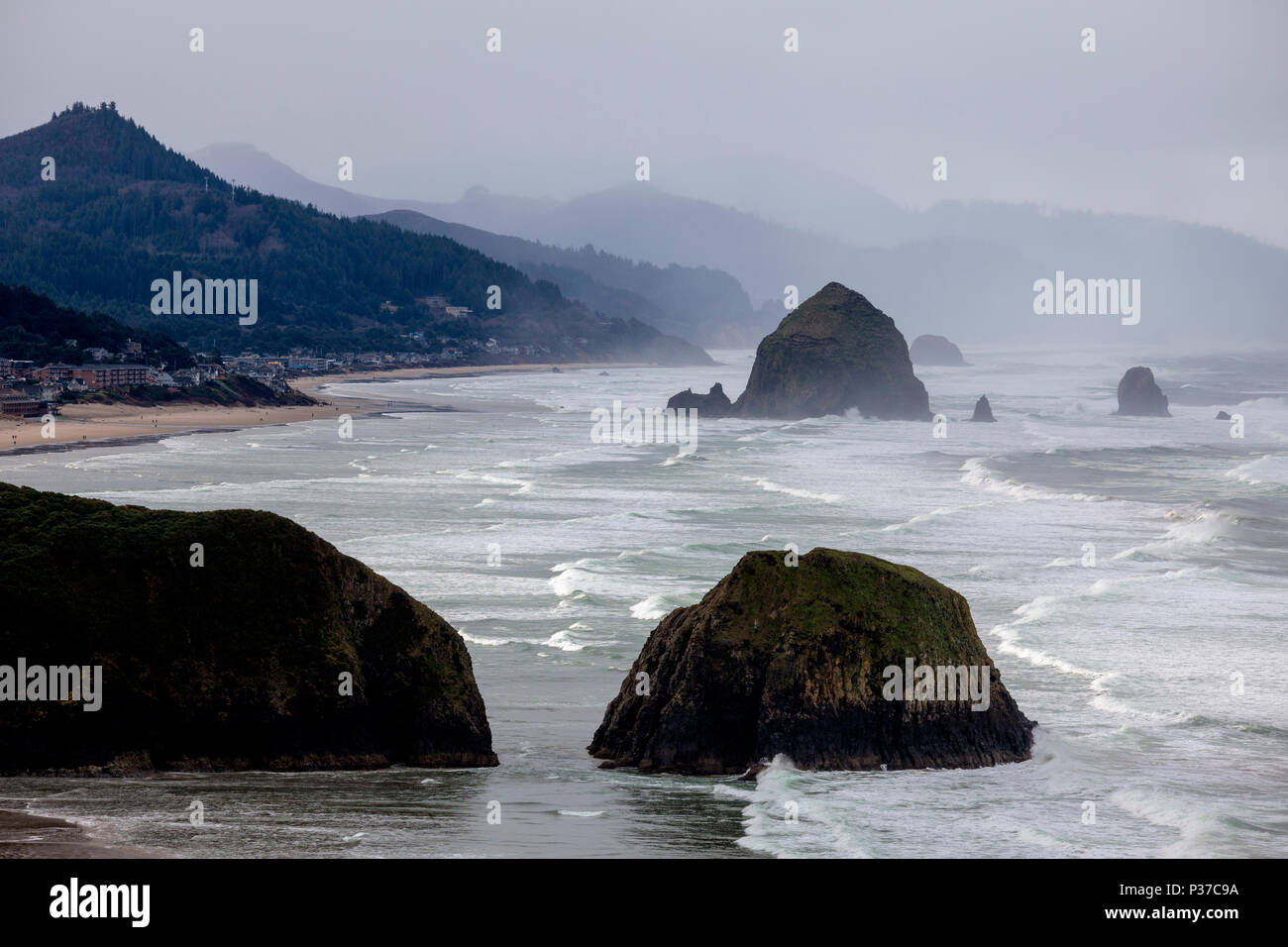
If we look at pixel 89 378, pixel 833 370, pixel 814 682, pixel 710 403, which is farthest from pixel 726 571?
pixel 89 378

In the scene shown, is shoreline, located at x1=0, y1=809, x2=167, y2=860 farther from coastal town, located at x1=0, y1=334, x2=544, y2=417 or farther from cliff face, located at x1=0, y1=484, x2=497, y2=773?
coastal town, located at x1=0, y1=334, x2=544, y2=417

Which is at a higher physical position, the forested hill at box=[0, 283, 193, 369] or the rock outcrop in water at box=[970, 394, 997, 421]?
the forested hill at box=[0, 283, 193, 369]

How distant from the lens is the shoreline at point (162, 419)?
267 ft

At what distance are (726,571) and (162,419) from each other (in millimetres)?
79504

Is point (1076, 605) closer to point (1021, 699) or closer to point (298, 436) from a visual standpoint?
point (1021, 699)

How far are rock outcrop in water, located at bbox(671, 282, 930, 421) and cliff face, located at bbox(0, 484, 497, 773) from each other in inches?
3850

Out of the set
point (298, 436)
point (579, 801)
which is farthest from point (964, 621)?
point (298, 436)

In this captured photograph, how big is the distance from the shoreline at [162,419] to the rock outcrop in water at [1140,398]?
4887 cm

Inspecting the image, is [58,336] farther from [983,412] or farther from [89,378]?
[983,412]

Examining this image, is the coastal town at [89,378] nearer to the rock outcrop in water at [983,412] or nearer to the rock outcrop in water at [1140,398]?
the rock outcrop in water at [983,412]

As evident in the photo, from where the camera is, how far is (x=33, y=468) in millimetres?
63500

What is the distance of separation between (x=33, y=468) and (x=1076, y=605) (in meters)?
48.2

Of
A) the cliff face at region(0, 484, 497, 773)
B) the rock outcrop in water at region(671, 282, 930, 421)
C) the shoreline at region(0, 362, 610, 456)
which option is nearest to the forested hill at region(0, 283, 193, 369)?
the shoreline at region(0, 362, 610, 456)

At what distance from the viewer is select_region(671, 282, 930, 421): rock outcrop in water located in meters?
116
